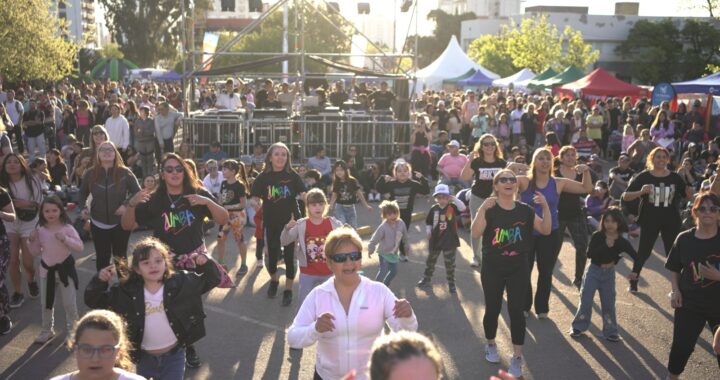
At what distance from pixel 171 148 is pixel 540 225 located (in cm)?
1167

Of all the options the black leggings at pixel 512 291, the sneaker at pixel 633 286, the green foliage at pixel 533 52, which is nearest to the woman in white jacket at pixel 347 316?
the black leggings at pixel 512 291

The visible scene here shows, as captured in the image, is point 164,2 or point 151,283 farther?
point 164,2

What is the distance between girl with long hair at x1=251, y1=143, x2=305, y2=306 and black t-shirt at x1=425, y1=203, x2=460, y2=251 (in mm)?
1738

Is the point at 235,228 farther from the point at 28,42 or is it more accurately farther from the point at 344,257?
the point at 28,42

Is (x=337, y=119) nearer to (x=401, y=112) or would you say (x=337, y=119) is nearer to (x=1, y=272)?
(x=401, y=112)

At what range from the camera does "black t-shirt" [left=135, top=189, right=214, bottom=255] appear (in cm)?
584

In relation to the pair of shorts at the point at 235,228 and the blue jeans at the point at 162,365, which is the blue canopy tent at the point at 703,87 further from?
the blue jeans at the point at 162,365

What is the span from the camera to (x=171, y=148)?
53.8ft

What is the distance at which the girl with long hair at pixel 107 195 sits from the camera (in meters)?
7.24

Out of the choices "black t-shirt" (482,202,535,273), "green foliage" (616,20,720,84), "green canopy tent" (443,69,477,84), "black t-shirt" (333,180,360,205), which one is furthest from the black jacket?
"green foliage" (616,20,720,84)

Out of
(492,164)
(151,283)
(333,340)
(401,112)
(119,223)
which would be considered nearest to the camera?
(333,340)

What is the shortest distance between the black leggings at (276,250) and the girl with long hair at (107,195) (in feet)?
4.83

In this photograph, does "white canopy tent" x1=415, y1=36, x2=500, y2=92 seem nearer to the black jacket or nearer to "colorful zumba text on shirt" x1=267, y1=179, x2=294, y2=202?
"colorful zumba text on shirt" x1=267, y1=179, x2=294, y2=202

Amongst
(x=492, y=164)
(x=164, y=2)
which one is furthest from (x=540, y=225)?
(x=164, y=2)
